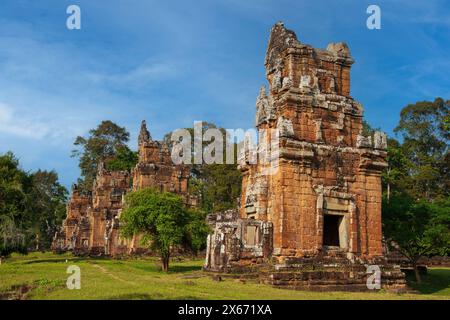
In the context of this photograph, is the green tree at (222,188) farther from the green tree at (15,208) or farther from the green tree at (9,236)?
the green tree at (9,236)

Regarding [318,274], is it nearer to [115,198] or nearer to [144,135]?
[144,135]

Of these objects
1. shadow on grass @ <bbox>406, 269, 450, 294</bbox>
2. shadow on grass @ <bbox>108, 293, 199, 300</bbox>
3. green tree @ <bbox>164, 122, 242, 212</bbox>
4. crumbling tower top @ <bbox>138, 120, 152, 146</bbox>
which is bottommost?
shadow on grass @ <bbox>406, 269, 450, 294</bbox>

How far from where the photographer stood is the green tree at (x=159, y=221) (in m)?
23.0

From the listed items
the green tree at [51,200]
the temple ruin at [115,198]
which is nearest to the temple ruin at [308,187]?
the temple ruin at [115,198]

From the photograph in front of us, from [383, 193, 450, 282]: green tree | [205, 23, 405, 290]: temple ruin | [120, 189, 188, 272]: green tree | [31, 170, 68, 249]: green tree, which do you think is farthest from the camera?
[31, 170, 68, 249]: green tree

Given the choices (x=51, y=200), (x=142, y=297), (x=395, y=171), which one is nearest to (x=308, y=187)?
(x=142, y=297)

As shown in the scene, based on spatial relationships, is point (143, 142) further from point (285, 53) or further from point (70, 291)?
point (70, 291)

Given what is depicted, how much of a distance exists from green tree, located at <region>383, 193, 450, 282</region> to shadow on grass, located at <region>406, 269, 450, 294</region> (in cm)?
183

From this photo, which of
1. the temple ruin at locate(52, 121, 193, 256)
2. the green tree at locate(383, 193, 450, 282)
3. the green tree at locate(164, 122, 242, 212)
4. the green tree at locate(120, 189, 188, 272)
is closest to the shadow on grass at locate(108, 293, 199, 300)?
the green tree at locate(120, 189, 188, 272)

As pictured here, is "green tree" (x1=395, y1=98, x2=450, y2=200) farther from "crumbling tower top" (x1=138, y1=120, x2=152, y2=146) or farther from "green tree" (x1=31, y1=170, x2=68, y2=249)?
"green tree" (x1=31, y1=170, x2=68, y2=249)

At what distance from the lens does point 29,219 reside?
29.5 meters

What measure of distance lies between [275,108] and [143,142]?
21.6 meters

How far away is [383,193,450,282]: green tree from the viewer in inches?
914

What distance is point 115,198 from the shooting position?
46.2 meters
